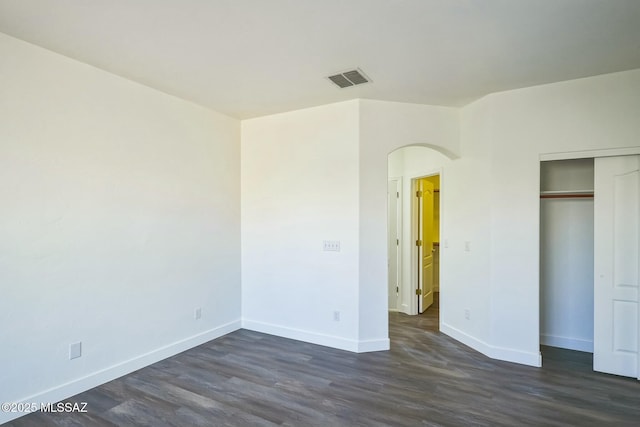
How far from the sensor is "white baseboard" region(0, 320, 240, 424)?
262cm

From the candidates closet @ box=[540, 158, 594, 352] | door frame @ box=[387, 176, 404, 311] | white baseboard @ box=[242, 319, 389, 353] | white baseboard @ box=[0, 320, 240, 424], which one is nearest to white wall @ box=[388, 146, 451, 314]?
door frame @ box=[387, 176, 404, 311]

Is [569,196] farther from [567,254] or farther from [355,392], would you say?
[355,392]

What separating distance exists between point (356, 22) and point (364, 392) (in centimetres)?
288

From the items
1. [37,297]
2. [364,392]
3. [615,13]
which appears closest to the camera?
[615,13]

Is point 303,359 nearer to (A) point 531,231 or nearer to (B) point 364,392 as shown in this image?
(B) point 364,392

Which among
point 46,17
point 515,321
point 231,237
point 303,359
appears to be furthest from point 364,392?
point 46,17

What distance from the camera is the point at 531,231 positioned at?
11.1 feet

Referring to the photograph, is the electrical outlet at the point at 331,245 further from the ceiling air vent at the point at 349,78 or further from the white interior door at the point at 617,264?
the white interior door at the point at 617,264

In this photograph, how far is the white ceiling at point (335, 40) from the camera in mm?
2098

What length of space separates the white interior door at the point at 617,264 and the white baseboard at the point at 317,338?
6.86ft

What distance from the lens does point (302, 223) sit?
411cm

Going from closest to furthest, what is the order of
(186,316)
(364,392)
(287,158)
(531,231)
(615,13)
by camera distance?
(615,13)
(364,392)
(531,231)
(186,316)
(287,158)

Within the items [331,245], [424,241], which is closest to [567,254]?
[424,241]

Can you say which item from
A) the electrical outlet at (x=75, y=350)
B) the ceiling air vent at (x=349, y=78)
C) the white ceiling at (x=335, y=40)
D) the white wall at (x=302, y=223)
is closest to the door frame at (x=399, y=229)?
the white wall at (x=302, y=223)
